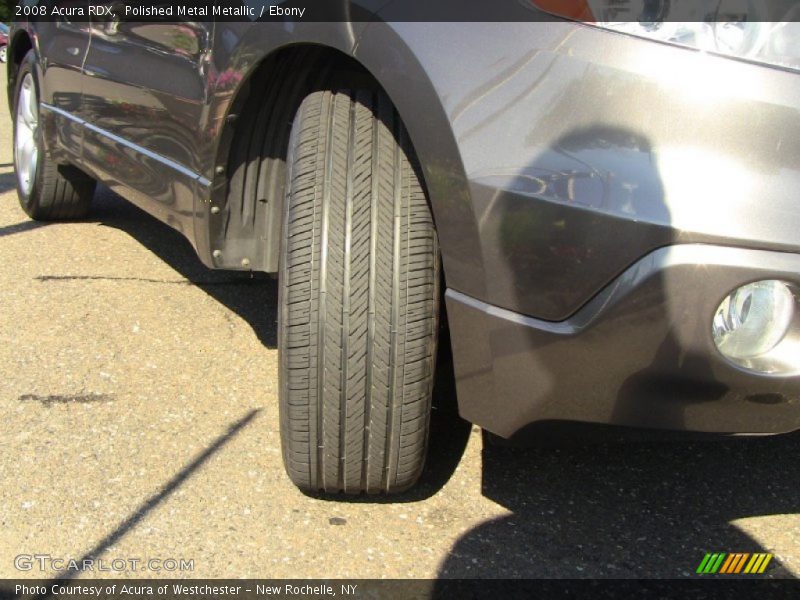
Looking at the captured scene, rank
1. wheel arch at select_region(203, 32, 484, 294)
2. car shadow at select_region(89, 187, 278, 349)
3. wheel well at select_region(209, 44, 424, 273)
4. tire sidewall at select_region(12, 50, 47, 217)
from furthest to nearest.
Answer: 1. tire sidewall at select_region(12, 50, 47, 217)
2. car shadow at select_region(89, 187, 278, 349)
3. wheel well at select_region(209, 44, 424, 273)
4. wheel arch at select_region(203, 32, 484, 294)

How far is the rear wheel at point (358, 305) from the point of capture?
6.24 feet

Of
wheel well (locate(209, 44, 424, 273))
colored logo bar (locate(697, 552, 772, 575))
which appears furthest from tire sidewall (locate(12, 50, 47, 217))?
colored logo bar (locate(697, 552, 772, 575))

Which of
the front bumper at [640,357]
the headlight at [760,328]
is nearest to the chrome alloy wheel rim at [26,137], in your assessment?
the front bumper at [640,357]

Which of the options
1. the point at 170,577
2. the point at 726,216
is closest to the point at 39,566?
the point at 170,577

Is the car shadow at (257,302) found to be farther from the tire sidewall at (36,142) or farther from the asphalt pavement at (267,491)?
the tire sidewall at (36,142)

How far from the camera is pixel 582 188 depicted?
154 cm

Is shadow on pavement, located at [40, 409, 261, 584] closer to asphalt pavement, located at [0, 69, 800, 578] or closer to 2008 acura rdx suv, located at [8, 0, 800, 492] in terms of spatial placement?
asphalt pavement, located at [0, 69, 800, 578]

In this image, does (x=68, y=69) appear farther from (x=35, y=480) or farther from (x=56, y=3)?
(x=35, y=480)

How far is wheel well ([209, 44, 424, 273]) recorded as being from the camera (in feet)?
7.32

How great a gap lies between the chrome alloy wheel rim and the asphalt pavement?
5.86ft

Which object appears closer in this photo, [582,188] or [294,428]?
[582,188]

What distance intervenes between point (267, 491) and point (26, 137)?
11.2ft

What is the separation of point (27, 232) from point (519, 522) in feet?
11.3

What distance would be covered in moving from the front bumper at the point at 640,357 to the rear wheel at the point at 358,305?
0.17 m
